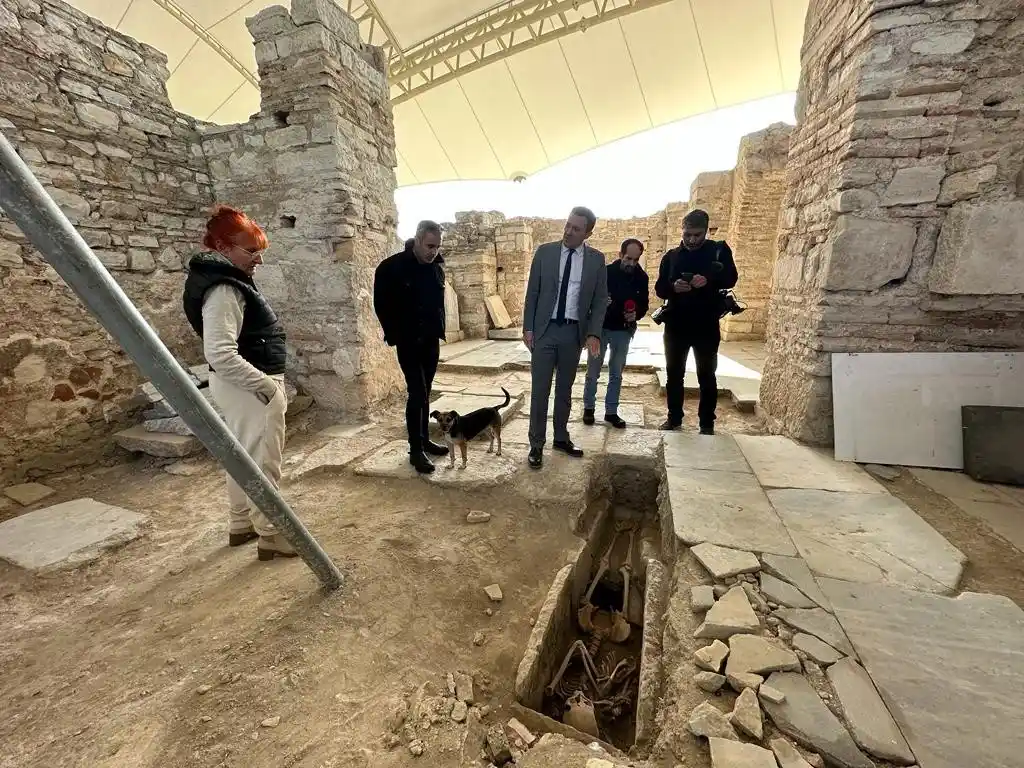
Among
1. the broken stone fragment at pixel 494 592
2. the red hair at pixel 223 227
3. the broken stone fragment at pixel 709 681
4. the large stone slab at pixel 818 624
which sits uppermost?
the red hair at pixel 223 227

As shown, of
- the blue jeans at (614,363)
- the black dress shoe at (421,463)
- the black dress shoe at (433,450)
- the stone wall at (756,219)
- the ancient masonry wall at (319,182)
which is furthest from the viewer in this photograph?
the stone wall at (756,219)

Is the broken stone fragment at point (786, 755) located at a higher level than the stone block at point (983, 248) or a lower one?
lower

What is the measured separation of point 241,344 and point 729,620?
2.65 metres

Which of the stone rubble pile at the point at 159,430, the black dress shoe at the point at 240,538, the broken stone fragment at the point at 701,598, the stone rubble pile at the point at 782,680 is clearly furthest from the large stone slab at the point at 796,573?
the stone rubble pile at the point at 159,430

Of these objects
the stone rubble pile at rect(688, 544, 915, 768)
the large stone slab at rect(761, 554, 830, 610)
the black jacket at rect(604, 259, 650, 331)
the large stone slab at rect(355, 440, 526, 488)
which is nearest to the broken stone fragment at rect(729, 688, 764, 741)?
the stone rubble pile at rect(688, 544, 915, 768)

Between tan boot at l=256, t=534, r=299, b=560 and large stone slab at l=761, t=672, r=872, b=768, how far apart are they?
7.76ft

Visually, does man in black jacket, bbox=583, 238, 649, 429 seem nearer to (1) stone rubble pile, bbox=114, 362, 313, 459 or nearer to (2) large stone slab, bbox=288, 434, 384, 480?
(2) large stone slab, bbox=288, 434, 384, 480

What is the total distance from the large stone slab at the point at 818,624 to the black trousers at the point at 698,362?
2.03 metres

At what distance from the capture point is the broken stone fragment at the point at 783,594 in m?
1.61

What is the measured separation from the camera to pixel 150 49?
382cm

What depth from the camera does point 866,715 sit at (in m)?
1.20

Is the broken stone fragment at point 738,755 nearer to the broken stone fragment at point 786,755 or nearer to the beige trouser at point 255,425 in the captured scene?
the broken stone fragment at point 786,755

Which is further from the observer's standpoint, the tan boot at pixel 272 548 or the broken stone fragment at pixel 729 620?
the tan boot at pixel 272 548

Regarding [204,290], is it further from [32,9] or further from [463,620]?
[32,9]
